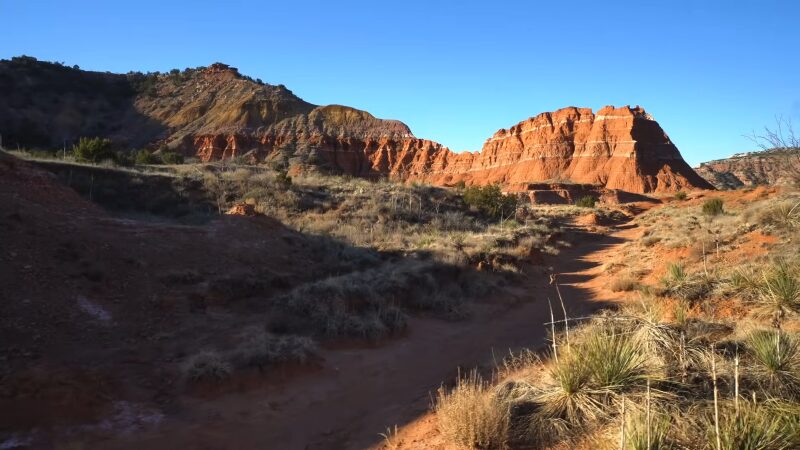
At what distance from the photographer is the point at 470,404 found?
13.5 ft

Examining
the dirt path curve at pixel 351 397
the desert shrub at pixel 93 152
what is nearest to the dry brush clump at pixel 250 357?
the dirt path curve at pixel 351 397

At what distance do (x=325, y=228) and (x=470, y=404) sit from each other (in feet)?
44.5

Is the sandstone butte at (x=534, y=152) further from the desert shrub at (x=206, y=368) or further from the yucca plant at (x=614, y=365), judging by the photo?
the yucca plant at (x=614, y=365)

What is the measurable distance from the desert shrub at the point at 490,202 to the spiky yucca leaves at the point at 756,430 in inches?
957

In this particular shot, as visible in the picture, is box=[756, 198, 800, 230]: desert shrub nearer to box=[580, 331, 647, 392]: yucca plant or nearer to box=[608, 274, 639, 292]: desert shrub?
box=[608, 274, 639, 292]: desert shrub

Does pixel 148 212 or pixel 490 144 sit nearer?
pixel 148 212

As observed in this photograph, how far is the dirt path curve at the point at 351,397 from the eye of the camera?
16.2 ft

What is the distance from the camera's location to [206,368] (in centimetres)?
614

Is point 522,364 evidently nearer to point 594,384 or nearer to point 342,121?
point 594,384

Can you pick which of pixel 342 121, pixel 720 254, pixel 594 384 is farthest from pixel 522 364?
pixel 342 121

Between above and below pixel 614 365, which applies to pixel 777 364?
above

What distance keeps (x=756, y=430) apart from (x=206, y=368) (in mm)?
5723

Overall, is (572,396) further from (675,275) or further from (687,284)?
(675,275)

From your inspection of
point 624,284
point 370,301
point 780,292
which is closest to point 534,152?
point 624,284
